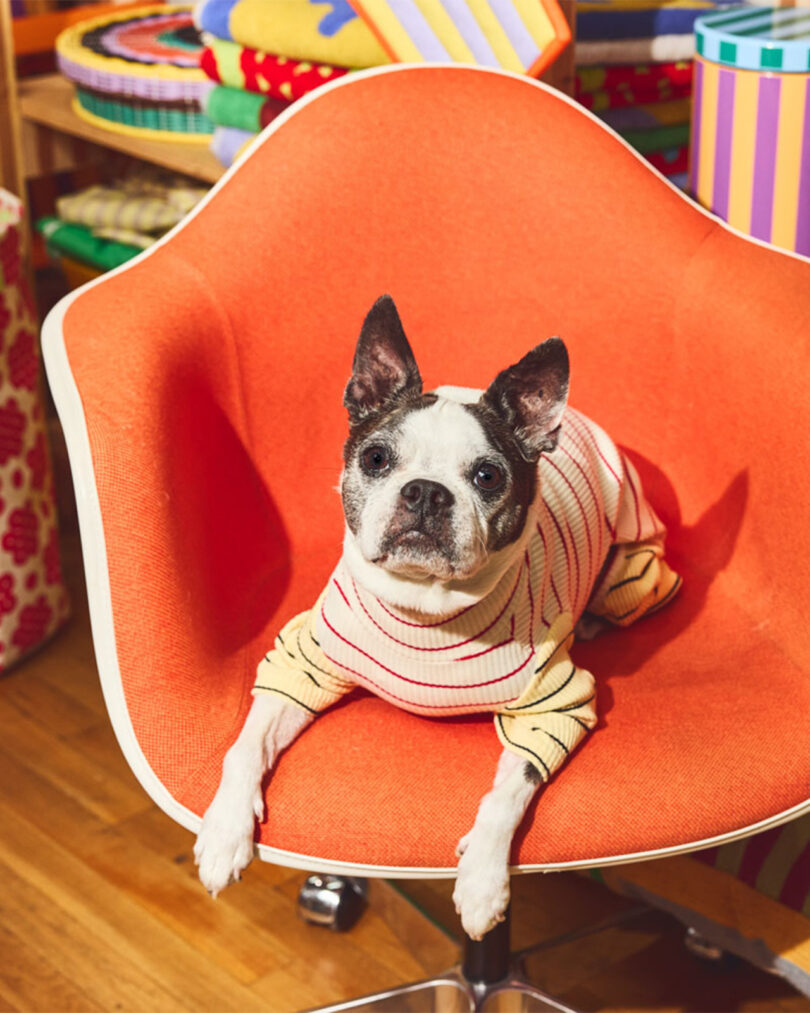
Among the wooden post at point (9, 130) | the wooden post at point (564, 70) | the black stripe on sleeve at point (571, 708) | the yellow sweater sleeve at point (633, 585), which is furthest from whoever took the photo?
the wooden post at point (9, 130)

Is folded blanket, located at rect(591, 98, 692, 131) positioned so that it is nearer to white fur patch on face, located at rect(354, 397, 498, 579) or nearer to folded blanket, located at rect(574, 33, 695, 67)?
folded blanket, located at rect(574, 33, 695, 67)

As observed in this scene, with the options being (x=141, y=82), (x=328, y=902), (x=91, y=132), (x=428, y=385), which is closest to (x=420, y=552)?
(x=428, y=385)

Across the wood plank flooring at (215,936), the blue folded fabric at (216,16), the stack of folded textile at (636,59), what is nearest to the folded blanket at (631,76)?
the stack of folded textile at (636,59)

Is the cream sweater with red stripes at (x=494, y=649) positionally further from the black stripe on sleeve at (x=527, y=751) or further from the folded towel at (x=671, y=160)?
the folded towel at (x=671, y=160)

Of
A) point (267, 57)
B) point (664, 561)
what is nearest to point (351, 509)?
point (664, 561)

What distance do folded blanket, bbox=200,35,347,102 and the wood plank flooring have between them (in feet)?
3.55

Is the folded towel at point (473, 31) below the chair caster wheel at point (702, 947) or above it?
above

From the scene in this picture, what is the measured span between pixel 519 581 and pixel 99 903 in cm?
85

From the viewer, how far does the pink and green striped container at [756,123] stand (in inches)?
67.0

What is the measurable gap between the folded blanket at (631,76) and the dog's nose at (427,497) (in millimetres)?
1143

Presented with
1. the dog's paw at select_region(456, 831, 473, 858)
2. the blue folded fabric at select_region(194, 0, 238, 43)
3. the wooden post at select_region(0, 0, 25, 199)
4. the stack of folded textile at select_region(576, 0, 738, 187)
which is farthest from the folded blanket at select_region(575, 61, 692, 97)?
the dog's paw at select_region(456, 831, 473, 858)

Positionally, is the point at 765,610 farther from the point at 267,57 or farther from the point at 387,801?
the point at 267,57

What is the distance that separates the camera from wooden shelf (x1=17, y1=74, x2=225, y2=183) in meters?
2.28

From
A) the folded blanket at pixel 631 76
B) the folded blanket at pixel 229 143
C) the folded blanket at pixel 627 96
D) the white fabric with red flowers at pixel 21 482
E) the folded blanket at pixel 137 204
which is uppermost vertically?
the folded blanket at pixel 631 76
